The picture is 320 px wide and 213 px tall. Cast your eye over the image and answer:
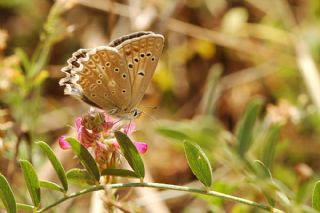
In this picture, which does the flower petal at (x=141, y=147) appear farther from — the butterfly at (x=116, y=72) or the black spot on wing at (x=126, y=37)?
the black spot on wing at (x=126, y=37)

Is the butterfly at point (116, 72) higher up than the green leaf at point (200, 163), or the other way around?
the butterfly at point (116, 72)

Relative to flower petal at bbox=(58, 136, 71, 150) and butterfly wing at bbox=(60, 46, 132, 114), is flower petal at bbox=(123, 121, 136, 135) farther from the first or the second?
flower petal at bbox=(58, 136, 71, 150)

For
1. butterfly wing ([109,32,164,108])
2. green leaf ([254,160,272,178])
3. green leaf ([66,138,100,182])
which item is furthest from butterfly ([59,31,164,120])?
green leaf ([254,160,272,178])

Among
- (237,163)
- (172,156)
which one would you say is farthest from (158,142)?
(237,163)

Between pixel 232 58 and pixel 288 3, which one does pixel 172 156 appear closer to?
pixel 232 58

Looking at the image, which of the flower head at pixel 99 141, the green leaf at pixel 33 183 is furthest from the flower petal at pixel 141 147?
the green leaf at pixel 33 183

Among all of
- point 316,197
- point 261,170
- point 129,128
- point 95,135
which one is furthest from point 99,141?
point 316,197

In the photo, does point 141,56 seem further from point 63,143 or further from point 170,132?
point 63,143
